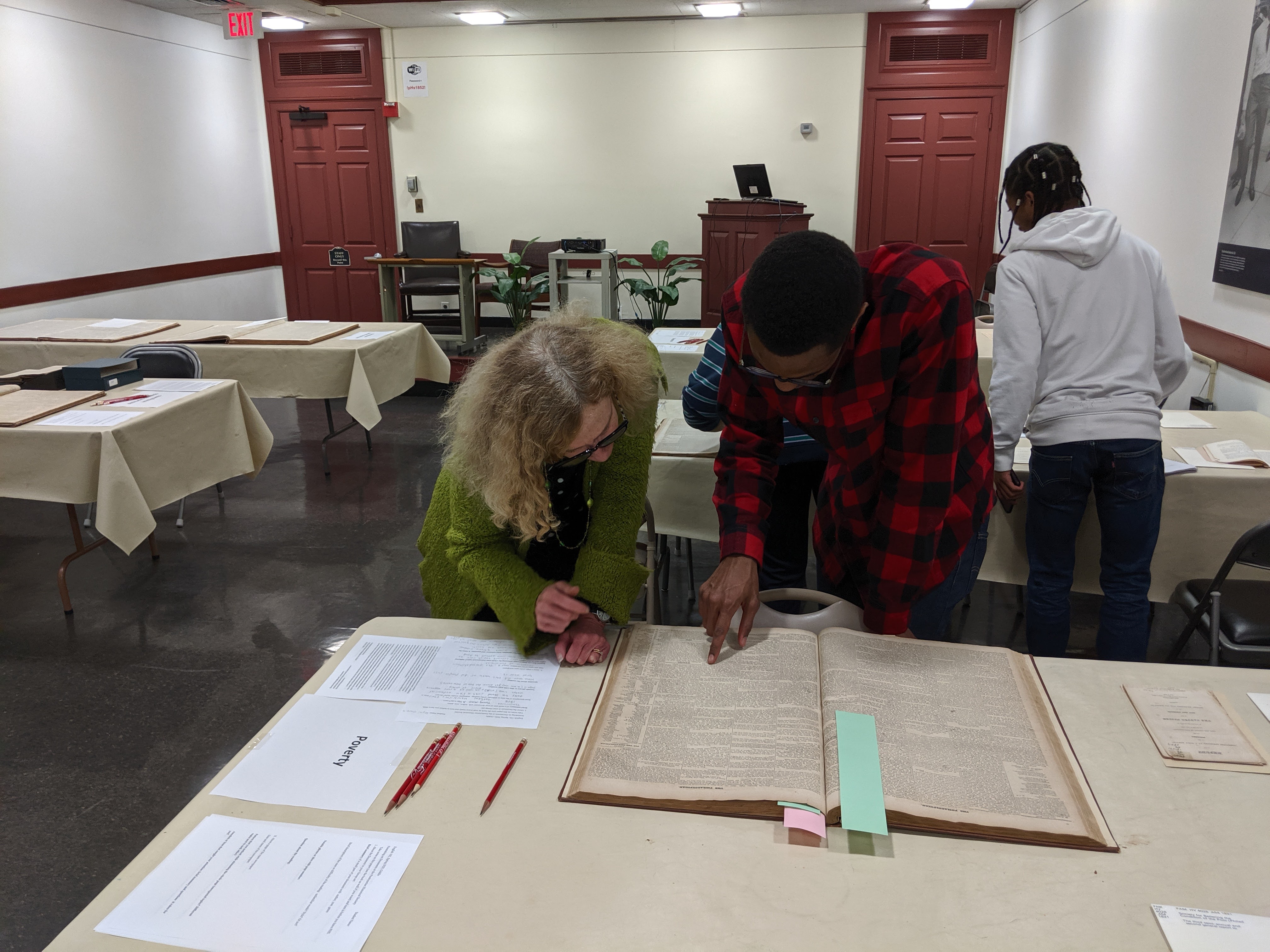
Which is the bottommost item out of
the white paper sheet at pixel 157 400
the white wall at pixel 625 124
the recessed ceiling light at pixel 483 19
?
the white paper sheet at pixel 157 400

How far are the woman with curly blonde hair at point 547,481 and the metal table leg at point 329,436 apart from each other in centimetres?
332

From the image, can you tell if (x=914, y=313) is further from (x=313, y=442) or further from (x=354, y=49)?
(x=354, y=49)

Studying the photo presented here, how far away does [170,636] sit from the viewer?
2.87 metres

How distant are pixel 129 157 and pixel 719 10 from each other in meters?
4.99

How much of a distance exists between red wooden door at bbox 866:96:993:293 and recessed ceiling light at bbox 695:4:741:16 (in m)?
1.47

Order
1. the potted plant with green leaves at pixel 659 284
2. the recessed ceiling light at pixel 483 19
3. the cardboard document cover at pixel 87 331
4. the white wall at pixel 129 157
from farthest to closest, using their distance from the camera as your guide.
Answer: the recessed ceiling light at pixel 483 19 → the potted plant with green leaves at pixel 659 284 → the white wall at pixel 129 157 → the cardboard document cover at pixel 87 331

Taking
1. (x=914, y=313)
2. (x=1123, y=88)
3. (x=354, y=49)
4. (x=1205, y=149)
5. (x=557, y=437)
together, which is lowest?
(x=557, y=437)

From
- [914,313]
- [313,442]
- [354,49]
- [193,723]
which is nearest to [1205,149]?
[914,313]

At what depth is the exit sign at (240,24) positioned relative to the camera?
249 inches

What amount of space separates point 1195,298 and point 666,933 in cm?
388

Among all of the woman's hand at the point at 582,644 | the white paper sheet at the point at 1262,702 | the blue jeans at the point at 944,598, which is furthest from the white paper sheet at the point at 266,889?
the white paper sheet at the point at 1262,702

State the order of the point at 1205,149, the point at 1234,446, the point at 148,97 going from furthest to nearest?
the point at 148,97 → the point at 1205,149 → the point at 1234,446

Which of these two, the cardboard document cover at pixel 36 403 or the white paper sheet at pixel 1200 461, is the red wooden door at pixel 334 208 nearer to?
the cardboard document cover at pixel 36 403

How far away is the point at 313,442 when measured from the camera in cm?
522
